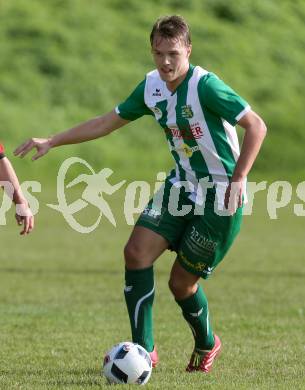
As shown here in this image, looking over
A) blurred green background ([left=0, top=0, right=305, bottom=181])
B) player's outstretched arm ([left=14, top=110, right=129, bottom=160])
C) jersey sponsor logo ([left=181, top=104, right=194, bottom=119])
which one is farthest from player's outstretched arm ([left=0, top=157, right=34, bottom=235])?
blurred green background ([left=0, top=0, right=305, bottom=181])

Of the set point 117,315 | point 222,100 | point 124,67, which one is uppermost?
point 222,100

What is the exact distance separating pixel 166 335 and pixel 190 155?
8.44 ft

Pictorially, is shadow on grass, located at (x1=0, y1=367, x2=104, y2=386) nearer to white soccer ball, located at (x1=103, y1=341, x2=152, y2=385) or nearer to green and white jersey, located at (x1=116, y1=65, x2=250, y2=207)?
white soccer ball, located at (x1=103, y1=341, x2=152, y2=385)

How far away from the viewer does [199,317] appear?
7.00m

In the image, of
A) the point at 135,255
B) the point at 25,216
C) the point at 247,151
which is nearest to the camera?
the point at 247,151

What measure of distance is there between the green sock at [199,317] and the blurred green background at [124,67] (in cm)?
2748

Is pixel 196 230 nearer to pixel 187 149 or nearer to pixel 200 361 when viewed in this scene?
pixel 187 149

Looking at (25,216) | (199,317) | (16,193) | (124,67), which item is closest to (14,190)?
(16,193)

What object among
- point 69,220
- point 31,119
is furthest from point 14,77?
point 69,220

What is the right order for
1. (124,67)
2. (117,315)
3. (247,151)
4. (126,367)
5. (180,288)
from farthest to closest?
(124,67) < (117,315) < (180,288) < (247,151) < (126,367)

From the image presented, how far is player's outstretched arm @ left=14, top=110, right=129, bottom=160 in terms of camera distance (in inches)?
274

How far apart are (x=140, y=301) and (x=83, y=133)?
1.22 m

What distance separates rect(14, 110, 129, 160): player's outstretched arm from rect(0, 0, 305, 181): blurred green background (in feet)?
89.6

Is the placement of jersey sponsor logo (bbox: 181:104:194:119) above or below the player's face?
below
